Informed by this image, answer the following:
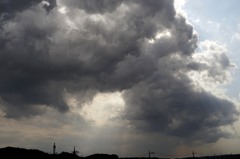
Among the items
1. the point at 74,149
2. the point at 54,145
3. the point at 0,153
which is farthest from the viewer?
the point at 74,149

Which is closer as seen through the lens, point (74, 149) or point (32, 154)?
point (32, 154)

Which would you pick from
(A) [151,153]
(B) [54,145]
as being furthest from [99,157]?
(A) [151,153]

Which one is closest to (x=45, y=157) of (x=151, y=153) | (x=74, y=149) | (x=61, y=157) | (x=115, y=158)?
(x=61, y=157)

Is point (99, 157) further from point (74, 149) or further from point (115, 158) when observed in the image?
point (74, 149)

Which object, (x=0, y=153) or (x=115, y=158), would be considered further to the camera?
(x=115, y=158)

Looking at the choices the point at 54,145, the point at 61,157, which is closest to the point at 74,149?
the point at 54,145

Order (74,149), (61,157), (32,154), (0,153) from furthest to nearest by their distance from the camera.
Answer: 1. (74,149)
2. (61,157)
3. (32,154)
4. (0,153)

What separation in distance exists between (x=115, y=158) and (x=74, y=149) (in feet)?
92.4

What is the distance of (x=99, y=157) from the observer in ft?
347

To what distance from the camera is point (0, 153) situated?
7494cm

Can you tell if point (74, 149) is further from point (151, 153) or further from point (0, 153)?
point (151, 153)

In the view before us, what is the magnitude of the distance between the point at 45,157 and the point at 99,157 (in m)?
27.4

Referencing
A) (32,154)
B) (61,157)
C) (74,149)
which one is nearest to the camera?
(32,154)

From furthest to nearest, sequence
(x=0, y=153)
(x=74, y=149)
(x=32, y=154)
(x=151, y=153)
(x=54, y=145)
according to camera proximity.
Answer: (x=151, y=153), (x=74, y=149), (x=54, y=145), (x=32, y=154), (x=0, y=153)
